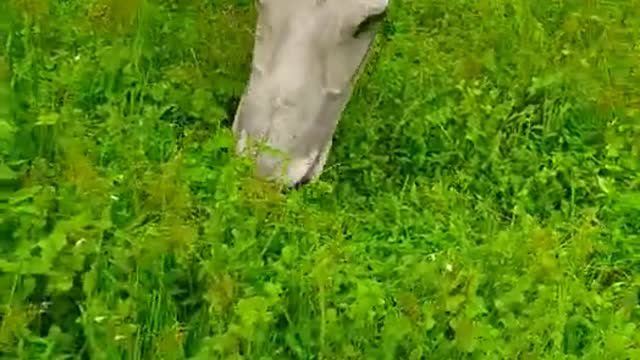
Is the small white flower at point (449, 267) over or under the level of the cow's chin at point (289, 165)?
under

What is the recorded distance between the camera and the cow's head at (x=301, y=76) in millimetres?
3738

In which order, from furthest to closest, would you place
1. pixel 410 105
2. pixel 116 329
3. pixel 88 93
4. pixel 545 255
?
pixel 410 105 → pixel 88 93 → pixel 545 255 → pixel 116 329

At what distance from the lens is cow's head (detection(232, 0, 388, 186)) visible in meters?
3.74

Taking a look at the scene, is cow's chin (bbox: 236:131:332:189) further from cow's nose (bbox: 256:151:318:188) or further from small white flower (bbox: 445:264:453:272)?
small white flower (bbox: 445:264:453:272)

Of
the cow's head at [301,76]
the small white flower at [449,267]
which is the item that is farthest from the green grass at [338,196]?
the cow's head at [301,76]

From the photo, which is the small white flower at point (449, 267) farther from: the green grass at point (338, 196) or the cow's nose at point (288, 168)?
the cow's nose at point (288, 168)

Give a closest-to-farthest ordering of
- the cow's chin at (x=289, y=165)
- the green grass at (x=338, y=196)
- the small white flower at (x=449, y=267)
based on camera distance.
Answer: the green grass at (x=338, y=196)
the small white flower at (x=449, y=267)
the cow's chin at (x=289, y=165)

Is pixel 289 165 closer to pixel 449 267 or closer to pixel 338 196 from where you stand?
pixel 338 196

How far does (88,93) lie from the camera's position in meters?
4.00

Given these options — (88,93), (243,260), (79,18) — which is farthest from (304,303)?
(79,18)

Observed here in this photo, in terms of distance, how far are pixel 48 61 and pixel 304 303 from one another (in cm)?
143

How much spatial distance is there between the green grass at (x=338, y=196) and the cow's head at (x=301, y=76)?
5.0 inches

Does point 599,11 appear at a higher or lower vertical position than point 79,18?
lower

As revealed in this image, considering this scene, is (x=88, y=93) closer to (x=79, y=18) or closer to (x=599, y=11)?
(x=79, y=18)
